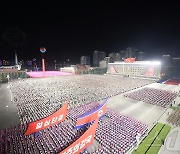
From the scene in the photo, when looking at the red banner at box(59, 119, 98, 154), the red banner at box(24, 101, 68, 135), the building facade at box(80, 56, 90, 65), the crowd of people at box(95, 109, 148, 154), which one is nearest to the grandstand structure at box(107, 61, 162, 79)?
the building facade at box(80, 56, 90, 65)

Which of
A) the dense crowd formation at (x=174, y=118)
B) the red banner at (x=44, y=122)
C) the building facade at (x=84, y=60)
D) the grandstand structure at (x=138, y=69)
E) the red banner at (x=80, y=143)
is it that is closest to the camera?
the red banner at (x=80, y=143)

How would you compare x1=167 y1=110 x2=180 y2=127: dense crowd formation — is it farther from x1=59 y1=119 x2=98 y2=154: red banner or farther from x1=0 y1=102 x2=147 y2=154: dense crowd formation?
x1=59 y1=119 x2=98 y2=154: red banner

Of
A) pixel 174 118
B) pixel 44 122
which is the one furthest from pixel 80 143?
pixel 174 118

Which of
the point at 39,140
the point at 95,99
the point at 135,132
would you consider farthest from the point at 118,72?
the point at 39,140

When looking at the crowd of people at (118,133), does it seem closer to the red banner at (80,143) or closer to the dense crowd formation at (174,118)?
the red banner at (80,143)

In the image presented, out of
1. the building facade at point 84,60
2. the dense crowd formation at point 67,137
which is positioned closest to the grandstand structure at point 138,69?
the building facade at point 84,60
